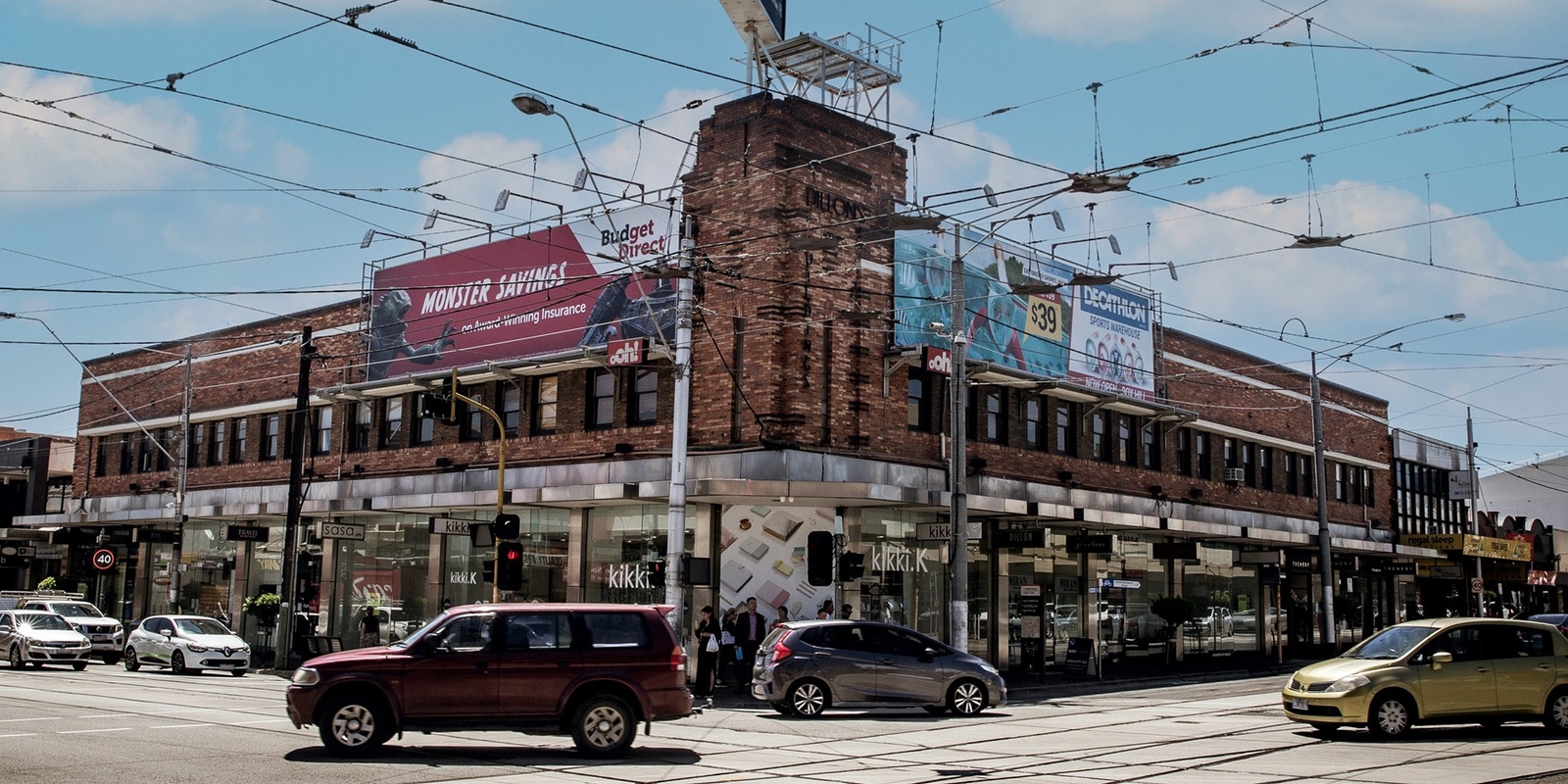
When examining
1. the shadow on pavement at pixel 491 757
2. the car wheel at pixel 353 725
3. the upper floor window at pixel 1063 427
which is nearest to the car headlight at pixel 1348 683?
the shadow on pavement at pixel 491 757

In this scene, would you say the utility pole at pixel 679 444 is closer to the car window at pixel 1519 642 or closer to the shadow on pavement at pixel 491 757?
the shadow on pavement at pixel 491 757

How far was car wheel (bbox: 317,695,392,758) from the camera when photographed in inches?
583

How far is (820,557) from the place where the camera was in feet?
77.7

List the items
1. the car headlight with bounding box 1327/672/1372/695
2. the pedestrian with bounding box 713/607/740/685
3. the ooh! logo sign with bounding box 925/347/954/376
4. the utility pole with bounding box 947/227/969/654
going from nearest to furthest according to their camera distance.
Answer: the car headlight with bounding box 1327/672/1372/695 → the utility pole with bounding box 947/227/969/654 → the pedestrian with bounding box 713/607/740/685 → the ooh! logo sign with bounding box 925/347/954/376

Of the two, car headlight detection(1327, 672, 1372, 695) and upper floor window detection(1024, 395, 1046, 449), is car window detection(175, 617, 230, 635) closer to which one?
upper floor window detection(1024, 395, 1046, 449)

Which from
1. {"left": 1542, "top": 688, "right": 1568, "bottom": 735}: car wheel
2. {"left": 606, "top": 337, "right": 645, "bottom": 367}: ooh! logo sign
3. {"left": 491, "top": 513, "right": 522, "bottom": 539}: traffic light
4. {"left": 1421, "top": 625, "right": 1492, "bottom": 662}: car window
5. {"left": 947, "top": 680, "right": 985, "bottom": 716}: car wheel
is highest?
{"left": 606, "top": 337, "right": 645, "bottom": 367}: ooh! logo sign

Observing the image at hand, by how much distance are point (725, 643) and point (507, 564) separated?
4.54 meters

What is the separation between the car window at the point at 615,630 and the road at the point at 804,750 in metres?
1.25

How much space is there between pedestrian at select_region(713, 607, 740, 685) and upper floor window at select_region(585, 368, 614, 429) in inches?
225

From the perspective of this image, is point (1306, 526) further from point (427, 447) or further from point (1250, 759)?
point (1250, 759)

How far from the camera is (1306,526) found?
152 feet

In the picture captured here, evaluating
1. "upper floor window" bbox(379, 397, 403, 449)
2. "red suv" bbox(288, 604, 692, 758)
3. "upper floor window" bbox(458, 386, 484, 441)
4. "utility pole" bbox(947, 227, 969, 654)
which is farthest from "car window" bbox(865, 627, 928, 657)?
"upper floor window" bbox(379, 397, 403, 449)

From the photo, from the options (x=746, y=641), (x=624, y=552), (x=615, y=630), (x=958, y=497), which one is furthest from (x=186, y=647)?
(x=615, y=630)

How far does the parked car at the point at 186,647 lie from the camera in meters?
32.2
